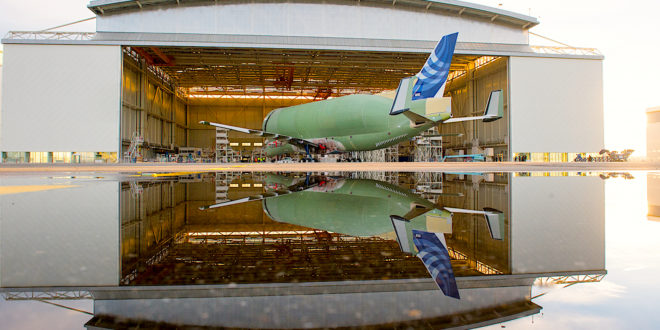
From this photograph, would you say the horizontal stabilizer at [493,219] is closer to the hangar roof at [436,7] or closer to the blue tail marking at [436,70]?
the blue tail marking at [436,70]

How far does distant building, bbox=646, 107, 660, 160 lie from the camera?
154 ft

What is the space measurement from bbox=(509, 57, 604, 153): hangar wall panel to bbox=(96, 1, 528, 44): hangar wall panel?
26.1ft

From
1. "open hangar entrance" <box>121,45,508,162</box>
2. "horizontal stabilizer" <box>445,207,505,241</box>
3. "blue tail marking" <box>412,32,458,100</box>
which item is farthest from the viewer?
"open hangar entrance" <box>121,45,508,162</box>

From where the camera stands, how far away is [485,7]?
35.8 metres

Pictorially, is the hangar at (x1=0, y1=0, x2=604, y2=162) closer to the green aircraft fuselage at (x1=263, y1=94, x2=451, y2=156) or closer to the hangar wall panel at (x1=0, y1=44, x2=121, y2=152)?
the hangar wall panel at (x1=0, y1=44, x2=121, y2=152)

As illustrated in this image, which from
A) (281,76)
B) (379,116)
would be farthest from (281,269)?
(281,76)

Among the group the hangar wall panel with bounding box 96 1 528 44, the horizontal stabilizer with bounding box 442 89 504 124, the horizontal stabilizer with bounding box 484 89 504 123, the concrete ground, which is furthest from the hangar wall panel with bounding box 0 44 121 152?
the horizontal stabilizer with bounding box 484 89 504 123

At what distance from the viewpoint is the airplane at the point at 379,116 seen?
22969mm

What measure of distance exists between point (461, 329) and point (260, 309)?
0.87 metres

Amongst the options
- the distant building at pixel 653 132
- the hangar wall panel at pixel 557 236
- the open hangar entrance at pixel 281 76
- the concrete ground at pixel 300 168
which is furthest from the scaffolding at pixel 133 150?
the distant building at pixel 653 132

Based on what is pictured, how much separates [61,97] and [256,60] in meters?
16.2

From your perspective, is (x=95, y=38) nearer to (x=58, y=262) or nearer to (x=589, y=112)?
(x=58, y=262)

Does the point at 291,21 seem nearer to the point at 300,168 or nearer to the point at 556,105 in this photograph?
the point at 300,168

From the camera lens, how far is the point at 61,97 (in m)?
31.5
